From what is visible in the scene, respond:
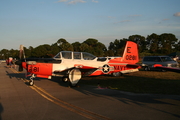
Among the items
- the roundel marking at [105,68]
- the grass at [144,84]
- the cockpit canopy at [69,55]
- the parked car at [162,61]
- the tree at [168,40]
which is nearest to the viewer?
the grass at [144,84]

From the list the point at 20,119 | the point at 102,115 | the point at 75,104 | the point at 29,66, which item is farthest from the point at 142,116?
the point at 29,66

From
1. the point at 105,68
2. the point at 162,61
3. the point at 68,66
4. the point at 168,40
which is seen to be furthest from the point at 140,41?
the point at 68,66

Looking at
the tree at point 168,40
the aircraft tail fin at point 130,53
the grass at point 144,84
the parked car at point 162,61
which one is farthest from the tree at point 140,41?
the grass at point 144,84

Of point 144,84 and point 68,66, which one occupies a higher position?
point 68,66

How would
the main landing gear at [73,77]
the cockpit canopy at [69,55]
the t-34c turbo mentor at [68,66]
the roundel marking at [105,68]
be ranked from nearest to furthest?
the main landing gear at [73,77]
the t-34c turbo mentor at [68,66]
the cockpit canopy at [69,55]
the roundel marking at [105,68]

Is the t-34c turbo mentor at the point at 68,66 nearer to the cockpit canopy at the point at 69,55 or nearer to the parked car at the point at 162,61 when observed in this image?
the cockpit canopy at the point at 69,55

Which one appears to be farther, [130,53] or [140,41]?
[140,41]

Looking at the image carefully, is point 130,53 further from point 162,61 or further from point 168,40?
point 168,40

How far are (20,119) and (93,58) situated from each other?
8.80m

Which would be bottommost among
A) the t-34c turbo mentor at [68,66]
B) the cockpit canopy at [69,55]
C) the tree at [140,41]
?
the t-34c turbo mentor at [68,66]

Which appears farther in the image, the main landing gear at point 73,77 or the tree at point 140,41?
the tree at point 140,41

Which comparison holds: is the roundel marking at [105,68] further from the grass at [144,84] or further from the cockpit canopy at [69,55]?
the cockpit canopy at [69,55]

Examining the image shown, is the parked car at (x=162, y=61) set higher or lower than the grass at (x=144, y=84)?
higher

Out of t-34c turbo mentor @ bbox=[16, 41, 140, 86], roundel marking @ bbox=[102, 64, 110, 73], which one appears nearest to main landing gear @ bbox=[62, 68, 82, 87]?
t-34c turbo mentor @ bbox=[16, 41, 140, 86]
